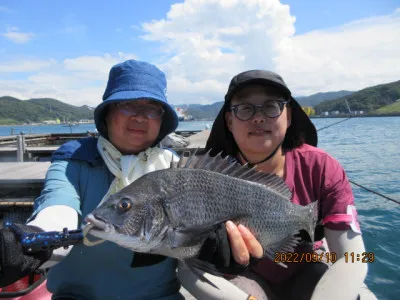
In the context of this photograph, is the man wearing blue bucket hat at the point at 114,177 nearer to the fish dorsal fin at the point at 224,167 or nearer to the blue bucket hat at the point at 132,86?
the blue bucket hat at the point at 132,86

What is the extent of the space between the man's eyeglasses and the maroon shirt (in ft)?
4.52

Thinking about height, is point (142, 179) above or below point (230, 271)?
above

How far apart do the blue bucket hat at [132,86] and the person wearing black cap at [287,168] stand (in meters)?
0.67

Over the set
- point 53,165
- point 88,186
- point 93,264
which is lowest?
point 93,264

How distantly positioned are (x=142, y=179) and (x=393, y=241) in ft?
26.7

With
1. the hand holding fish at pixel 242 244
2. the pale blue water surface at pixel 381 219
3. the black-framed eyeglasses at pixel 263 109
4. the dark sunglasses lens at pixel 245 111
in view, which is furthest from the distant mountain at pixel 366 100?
the hand holding fish at pixel 242 244

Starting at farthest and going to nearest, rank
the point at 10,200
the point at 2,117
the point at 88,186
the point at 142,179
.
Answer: the point at 2,117, the point at 10,200, the point at 88,186, the point at 142,179

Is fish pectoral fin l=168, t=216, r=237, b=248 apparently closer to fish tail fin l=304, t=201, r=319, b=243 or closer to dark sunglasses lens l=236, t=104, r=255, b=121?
fish tail fin l=304, t=201, r=319, b=243

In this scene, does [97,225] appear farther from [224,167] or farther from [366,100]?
[366,100]

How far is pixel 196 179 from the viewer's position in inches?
86.2

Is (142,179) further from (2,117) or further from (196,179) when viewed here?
(2,117)

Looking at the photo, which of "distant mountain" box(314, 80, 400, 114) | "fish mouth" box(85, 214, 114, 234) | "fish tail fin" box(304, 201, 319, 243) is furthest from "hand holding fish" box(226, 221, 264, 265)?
"distant mountain" box(314, 80, 400, 114)

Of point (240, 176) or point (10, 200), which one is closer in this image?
point (240, 176)

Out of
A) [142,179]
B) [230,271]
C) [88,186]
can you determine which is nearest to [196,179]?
[142,179]
